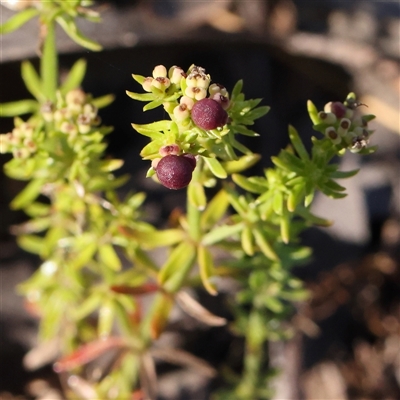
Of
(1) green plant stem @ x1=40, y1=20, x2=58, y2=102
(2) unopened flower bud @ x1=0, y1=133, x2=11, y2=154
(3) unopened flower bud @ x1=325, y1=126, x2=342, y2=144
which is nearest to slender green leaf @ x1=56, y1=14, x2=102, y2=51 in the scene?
(1) green plant stem @ x1=40, y1=20, x2=58, y2=102

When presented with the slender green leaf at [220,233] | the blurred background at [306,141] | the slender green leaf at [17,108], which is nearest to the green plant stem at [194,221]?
the slender green leaf at [220,233]

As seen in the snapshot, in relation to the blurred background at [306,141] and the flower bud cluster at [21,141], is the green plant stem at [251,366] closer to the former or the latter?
the blurred background at [306,141]

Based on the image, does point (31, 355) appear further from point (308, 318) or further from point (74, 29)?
point (74, 29)

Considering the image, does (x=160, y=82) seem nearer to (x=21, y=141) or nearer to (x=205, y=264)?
(x=21, y=141)

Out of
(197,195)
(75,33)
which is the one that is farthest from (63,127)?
(197,195)

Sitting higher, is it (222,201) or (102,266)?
(222,201)

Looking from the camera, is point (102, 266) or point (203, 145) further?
point (102, 266)

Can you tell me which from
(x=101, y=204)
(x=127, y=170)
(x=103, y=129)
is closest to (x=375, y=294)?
(x=127, y=170)

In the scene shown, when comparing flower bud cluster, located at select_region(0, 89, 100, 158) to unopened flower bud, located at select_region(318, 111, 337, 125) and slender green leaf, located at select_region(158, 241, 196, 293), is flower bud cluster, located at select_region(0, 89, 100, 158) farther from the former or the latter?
unopened flower bud, located at select_region(318, 111, 337, 125)
